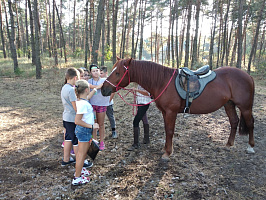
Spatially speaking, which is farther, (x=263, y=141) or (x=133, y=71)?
(x=263, y=141)

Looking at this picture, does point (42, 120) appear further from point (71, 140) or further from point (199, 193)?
point (199, 193)

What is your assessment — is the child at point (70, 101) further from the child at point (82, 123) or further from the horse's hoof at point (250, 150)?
the horse's hoof at point (250, 150)

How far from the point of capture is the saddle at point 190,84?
3.38m

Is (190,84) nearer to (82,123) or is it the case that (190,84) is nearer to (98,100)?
(98,100)

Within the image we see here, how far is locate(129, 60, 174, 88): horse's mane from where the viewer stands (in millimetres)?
3404

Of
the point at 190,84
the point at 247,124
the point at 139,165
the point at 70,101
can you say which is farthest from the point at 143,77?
the point at 247,124

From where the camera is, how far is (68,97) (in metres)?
2.95

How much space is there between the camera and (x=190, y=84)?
3.39m

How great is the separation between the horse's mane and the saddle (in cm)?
26

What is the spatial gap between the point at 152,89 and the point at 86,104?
1467 millimetres

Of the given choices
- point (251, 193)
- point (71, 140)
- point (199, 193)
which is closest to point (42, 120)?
point (71, 140)

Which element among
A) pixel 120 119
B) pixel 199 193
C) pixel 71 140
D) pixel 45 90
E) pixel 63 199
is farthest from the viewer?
pixel 45 90

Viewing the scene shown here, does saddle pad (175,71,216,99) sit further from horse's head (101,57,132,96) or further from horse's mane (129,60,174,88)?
horse's head (101,57,132,96)

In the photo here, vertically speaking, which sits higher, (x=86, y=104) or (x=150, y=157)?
(x=86, y=104)
